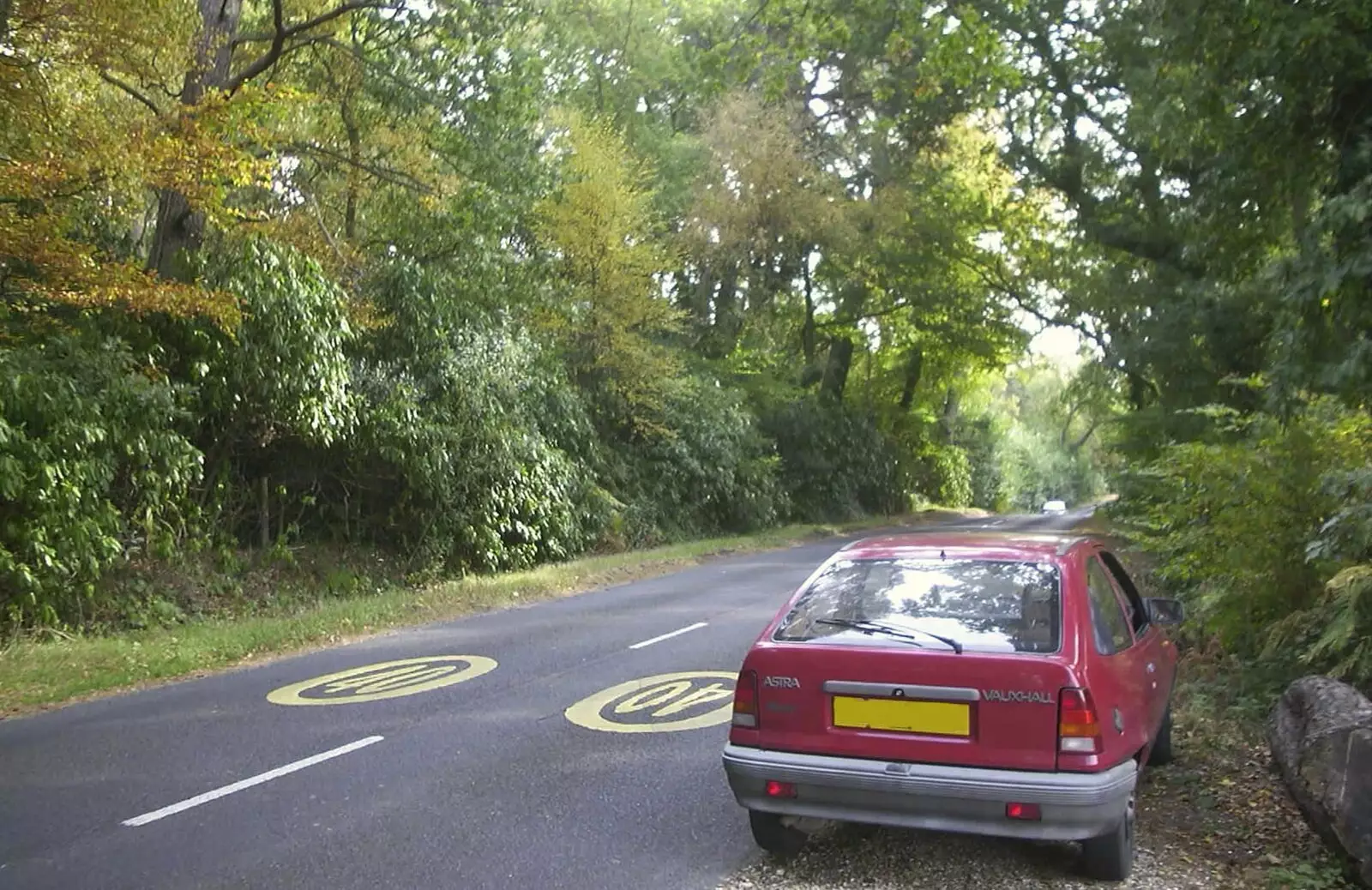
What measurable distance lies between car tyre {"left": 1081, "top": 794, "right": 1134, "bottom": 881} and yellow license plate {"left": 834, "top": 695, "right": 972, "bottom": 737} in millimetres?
738

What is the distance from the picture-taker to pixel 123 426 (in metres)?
11.7

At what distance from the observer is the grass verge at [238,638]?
9188 millimetres

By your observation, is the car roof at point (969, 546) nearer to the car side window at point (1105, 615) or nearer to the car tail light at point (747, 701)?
the car side window at point (1105, 615)

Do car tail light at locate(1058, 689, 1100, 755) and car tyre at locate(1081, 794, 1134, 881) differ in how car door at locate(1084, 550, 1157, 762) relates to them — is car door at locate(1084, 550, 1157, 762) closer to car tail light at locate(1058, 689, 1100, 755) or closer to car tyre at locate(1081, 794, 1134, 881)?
car tail light at locate(1058, 689, 1100, 755)

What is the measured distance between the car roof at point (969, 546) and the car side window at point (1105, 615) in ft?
0.60

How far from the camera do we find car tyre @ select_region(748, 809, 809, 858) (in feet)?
15.9

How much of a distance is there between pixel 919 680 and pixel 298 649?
8596mm

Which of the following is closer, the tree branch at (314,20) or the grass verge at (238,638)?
the grass verge at (238,638)

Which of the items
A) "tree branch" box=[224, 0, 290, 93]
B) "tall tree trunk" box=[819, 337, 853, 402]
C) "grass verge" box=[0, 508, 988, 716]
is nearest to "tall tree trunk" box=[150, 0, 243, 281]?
"tree branch" box=[224, 0, 290, 93]

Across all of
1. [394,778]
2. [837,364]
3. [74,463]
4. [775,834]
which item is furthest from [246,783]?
[837,364]

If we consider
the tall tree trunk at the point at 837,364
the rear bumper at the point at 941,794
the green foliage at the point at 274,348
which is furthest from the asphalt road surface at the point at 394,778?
the tall tree trunk at the point at 837,364

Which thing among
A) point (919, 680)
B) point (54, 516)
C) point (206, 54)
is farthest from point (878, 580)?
point (206, 54)

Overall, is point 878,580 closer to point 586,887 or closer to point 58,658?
point 586,887

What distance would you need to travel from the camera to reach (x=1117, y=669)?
4742 mm
